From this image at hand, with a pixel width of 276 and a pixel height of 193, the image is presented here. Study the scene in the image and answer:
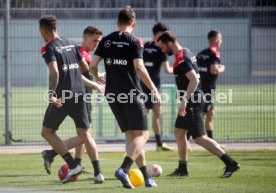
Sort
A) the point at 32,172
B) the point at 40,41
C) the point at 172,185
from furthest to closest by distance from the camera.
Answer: the point at 40,41 → the point at 32,172 → the point at 172,185

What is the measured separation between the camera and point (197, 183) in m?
11.7

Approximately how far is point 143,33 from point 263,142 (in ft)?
11.5

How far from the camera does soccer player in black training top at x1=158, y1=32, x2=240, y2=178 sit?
12273 mm

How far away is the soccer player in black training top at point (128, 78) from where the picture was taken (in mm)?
11086

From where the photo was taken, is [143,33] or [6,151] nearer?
[6,151]

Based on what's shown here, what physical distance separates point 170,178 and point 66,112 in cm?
180

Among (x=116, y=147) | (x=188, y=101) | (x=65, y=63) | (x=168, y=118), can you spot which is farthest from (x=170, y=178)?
(x=168, y=118)

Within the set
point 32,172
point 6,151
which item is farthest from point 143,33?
point 32,172

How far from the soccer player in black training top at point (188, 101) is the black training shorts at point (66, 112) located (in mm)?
1366

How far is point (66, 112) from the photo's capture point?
1196 cm

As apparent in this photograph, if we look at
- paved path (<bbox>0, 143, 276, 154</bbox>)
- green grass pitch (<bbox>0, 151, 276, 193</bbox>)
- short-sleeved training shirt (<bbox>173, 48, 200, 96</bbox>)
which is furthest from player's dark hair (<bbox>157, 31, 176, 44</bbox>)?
paved path (<bbox>0, 143, 276, 154</bbox>)

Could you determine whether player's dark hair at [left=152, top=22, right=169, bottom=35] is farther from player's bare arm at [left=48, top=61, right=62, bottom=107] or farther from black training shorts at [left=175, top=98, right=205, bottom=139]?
player's bare arm at [left=48, top=61, right=62, bottom=107]

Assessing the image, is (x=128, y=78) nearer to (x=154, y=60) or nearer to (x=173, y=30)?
(x=154, y=60)

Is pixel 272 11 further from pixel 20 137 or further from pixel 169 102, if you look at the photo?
pixel 20 137
